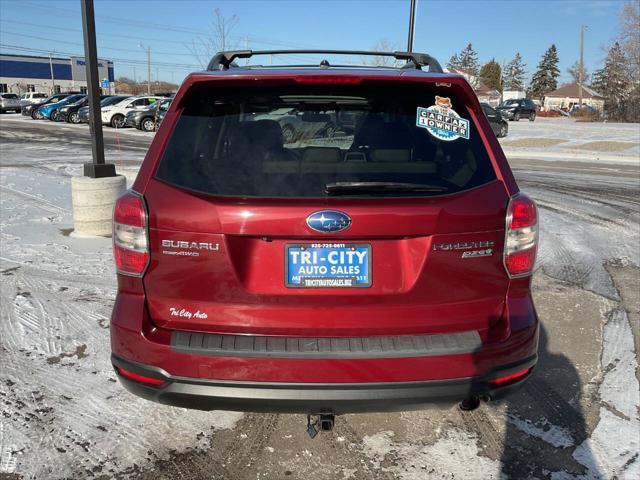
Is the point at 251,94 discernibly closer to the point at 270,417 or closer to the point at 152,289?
the point at 152,289

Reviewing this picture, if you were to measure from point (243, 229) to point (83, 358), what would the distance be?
6.86ft

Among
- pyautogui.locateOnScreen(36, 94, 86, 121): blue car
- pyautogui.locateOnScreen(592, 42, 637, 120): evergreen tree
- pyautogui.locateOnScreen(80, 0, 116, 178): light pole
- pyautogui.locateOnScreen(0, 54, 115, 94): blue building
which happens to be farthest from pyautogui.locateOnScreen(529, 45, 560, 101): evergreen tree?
pyautogui.locateOnScreen(80, 0, 116, 178): light pole

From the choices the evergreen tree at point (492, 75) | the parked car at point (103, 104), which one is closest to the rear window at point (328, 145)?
the parked car at point (103, 104)

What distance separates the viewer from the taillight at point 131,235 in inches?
90.8

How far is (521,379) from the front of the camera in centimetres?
243

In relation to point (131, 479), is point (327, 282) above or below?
above

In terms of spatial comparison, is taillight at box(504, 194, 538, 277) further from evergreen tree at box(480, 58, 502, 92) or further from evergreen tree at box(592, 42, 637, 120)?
evergreen tree at box(480, 58, 502, 92)

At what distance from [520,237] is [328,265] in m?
0.88

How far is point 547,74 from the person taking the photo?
109m

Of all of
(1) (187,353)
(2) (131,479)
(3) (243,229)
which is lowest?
(2) (131,479)

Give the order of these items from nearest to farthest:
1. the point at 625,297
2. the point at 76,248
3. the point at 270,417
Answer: the point at 270,417 → the point at 625,297 → the point at 76,248

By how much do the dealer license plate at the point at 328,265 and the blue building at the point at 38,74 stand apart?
92.7 m

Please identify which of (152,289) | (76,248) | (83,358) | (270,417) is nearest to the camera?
(152,289)

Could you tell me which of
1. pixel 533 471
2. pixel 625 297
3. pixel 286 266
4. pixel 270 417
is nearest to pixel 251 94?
pixel 286 266
